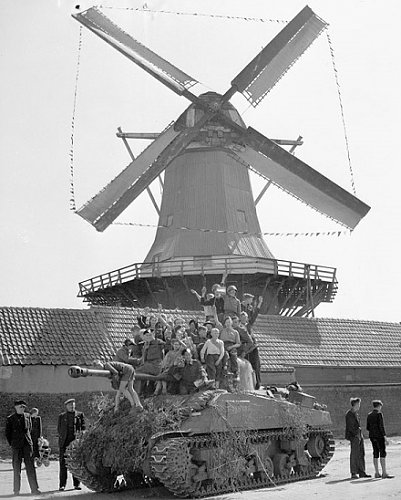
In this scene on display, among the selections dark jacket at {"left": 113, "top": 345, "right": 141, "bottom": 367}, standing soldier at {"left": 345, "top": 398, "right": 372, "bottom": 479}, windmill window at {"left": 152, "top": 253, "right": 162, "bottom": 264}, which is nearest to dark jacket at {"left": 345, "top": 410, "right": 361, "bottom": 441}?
standing soldier at {"left": 345, "top": 398, "right": 372, "bottom": 479}

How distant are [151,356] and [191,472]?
189cm

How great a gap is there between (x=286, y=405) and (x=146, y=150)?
15343 millimetres

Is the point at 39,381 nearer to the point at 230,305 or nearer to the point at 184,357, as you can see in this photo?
the point at 230,305

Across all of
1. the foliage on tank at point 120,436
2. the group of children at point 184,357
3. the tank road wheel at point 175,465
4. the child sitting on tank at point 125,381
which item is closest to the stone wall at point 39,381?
the group of children at point 184,357

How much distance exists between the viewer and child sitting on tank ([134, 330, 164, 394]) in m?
10.2

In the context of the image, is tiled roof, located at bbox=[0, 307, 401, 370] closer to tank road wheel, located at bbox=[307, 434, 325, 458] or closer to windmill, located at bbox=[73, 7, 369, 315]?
windmill, located at bbox=[73, 7, 369, 315]

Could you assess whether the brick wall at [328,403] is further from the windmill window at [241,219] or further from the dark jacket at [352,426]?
the windmill window at [241,219]

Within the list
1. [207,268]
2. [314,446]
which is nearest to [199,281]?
[207,268]

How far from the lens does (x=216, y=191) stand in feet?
84.3

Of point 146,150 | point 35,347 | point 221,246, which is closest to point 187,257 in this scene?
point 221,246

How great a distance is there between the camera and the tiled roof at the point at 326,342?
19.8 metres

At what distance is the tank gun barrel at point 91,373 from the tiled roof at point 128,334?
6.36 metres

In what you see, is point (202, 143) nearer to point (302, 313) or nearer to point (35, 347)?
point (302, 313)

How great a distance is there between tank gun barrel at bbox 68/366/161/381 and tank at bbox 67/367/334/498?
0.01 m
